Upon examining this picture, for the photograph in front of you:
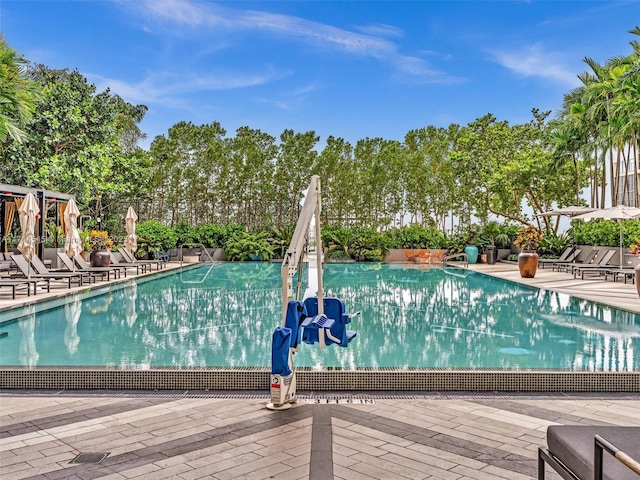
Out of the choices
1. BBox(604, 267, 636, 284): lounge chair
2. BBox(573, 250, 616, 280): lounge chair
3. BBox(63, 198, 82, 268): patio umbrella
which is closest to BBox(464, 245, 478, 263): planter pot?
BBox(573, 250, 616, 280): lounge chair

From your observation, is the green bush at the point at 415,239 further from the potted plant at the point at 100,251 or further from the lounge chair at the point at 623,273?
the potted plant at the point at 100,251

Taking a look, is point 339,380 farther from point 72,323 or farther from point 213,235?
point 213,235

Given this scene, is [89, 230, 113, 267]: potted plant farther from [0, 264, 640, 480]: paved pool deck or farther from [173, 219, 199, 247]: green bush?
[0, 264, 640, 480]: paved pool deck

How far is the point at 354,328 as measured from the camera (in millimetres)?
7363

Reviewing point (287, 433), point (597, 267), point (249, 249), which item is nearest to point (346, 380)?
Result: point (287, 433)

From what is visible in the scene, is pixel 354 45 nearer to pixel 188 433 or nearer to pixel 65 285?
pixel 65 285

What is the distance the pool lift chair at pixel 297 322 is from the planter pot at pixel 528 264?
11016 millimetres

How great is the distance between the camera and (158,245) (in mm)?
20734

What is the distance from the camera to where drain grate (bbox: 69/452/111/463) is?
2.86m

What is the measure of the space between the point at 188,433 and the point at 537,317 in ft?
21.6

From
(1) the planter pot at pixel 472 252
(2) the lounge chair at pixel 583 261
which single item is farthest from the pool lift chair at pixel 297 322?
(1) the planter pot at pixel 472 252

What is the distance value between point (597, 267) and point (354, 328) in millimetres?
9441

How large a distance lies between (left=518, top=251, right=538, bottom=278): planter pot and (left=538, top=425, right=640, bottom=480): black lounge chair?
40.9ft

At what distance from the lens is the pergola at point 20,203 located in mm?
14266
